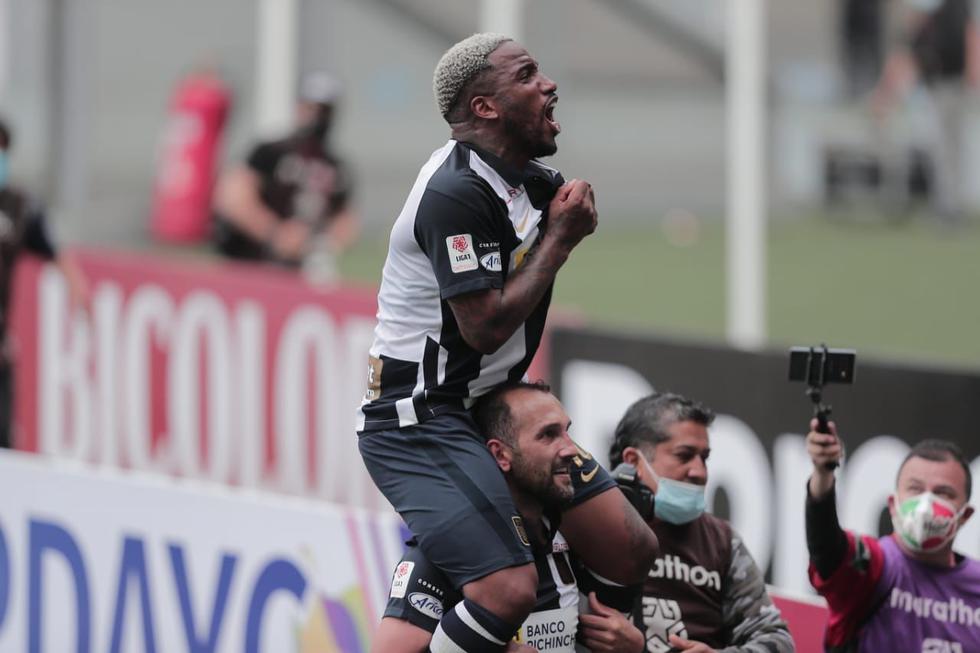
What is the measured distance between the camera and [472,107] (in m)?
4.87

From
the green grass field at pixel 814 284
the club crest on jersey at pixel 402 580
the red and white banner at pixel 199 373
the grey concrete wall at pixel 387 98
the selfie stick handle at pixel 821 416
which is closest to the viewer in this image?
the club crest on jersey at pixel 402 580

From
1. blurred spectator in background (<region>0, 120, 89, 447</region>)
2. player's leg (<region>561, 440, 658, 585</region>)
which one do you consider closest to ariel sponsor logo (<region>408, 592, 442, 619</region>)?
player's leg (<region>561, 440, 658, 585</region>)

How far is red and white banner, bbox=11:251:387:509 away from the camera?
11.0 metres

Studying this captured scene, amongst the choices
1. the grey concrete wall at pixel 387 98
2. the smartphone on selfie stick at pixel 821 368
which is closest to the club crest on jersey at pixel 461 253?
the smartphone on selfie stick at pixel 821 368

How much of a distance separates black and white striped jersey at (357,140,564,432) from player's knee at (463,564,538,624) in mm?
459

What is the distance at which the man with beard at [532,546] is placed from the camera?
4.91 meters

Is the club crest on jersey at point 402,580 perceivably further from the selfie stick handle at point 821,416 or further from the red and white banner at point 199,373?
the red and white banner at point 199,373

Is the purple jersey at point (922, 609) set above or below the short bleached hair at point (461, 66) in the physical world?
below

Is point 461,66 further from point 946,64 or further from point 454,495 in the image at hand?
point 946,64

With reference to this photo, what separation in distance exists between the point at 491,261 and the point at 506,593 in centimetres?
84

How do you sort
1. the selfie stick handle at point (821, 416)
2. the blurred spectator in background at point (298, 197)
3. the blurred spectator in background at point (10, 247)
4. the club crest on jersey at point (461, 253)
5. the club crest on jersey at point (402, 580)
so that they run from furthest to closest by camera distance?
the blurred spectator in background at point (298, 197)
the blurred spectator in background at point (10, 247)
the selfie stick handle at point (821, 416)
the club crest on jersey at point (402, 580)
the club crest on jersey at point (461, 253)

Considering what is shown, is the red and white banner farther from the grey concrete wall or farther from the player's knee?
the grey concrete wall

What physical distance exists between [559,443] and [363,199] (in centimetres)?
1606

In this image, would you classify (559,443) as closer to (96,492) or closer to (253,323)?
(96,492)
